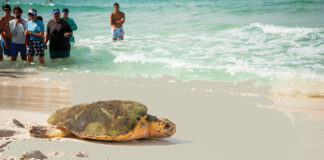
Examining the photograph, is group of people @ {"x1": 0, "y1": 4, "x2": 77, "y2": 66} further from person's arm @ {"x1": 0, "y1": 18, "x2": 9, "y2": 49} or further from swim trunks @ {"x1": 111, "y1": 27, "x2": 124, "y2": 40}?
swim trunks @ {"x1": 111, "y1": 27, "x2": 124, "y2": 40}

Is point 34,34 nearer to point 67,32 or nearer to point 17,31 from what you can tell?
point 17,31

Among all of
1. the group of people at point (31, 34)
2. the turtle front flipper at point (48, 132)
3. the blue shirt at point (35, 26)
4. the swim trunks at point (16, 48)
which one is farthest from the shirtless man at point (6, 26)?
the turtle front flipper at point (48, 132)

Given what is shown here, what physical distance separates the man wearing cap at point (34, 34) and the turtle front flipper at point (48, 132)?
4.74m

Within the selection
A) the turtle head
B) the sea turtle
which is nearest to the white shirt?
the sea turtle

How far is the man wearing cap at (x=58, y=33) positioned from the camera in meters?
7.99

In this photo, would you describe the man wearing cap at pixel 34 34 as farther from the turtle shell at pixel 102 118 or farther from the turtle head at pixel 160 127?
the turtle head at pixel 160 127

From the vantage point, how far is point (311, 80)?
7.23 meters

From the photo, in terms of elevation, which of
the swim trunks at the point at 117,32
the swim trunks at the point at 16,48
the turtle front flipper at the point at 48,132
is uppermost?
the swim trunks at the point at 117,32

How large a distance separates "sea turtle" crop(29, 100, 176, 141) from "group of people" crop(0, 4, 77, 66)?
4717 mm

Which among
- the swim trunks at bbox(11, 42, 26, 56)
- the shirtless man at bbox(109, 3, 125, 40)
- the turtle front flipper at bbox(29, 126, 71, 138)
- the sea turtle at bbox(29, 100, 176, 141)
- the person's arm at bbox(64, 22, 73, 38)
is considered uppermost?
the shirtless man at bbox(109, 3, 125, 40)

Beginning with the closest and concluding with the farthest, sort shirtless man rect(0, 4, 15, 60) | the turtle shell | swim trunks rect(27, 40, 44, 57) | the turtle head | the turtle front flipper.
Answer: the turtle shell
the turtle front flipper
the turtle head
swim trunks rect(27, 40, 44, 57)
shirtless man rect(0, 4, 15, 60)

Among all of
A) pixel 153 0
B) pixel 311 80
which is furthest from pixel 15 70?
pixel 153 0

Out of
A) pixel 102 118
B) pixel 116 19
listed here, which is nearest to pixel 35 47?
pixel 116 19

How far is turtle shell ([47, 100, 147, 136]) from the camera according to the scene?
3.19 m
